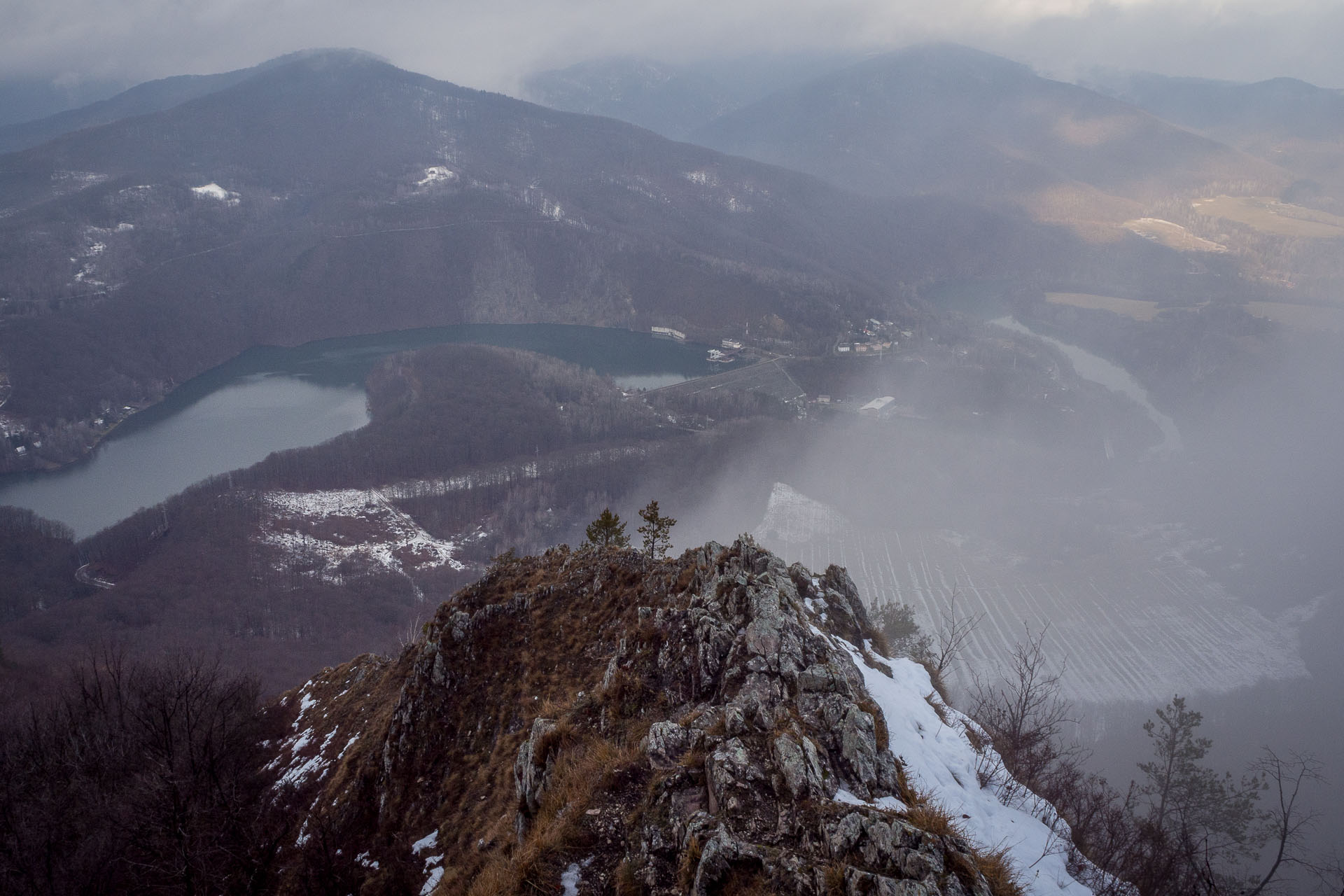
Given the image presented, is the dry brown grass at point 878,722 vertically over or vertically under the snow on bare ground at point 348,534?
over

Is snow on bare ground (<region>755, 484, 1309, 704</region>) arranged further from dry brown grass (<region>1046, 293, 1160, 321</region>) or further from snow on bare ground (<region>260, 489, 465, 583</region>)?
dry brown grass (<region>1046, 293, 1160, 321</region>)

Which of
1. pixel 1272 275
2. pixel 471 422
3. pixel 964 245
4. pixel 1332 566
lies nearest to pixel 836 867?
pixel 1332 566

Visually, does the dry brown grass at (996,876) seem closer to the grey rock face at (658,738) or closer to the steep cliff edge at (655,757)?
the steep cliff edge at (655,757)

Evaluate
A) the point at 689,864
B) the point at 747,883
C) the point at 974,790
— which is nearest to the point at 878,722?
the point at 974,790

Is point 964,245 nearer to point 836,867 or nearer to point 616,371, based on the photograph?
point 616,371

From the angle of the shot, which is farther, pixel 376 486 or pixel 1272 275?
pixel 1272 275

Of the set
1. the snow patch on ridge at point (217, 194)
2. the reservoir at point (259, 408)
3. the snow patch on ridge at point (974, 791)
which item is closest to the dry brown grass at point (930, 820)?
the snow patch on ridge at point (974, 791)

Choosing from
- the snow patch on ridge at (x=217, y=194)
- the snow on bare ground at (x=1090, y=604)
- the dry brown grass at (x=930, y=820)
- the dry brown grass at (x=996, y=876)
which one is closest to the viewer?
the dry brown grass at (x=996, y=876)
